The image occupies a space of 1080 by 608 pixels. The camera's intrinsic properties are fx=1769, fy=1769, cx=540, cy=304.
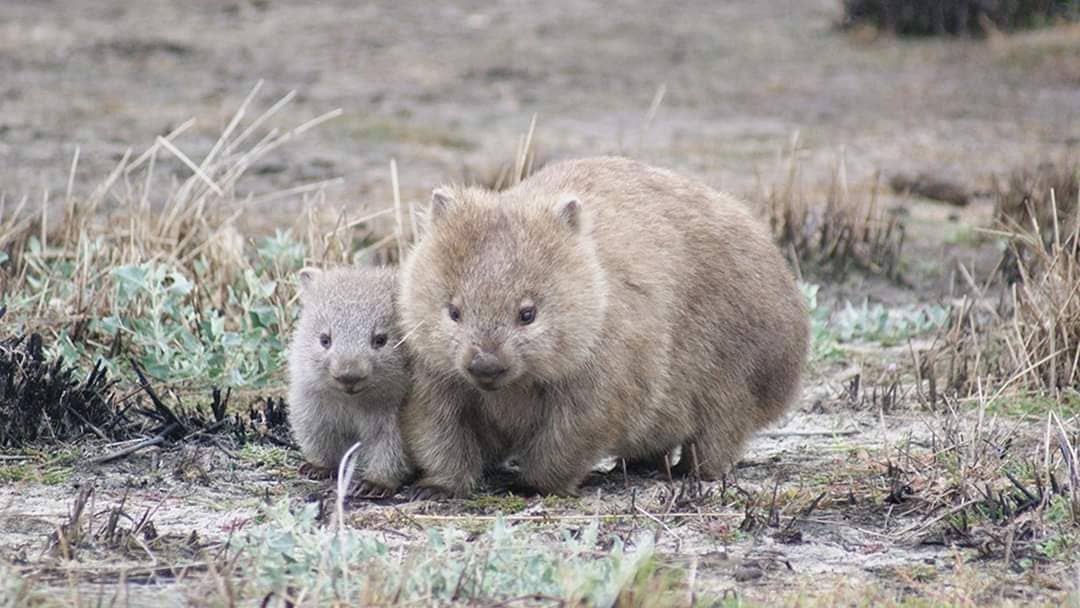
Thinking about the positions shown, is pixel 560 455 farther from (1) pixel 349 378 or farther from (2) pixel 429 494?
(1) pixel 349 378

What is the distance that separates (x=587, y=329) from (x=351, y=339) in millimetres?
889

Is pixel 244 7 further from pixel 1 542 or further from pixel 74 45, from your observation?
pixel 1 542

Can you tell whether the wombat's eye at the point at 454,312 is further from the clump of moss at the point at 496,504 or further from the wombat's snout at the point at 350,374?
the clump of moss at the point at 496,504

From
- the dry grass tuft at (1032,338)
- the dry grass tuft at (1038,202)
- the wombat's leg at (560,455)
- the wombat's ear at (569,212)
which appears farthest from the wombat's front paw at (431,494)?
the dry grass tuft at (1038,202)

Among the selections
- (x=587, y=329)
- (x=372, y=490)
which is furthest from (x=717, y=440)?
(x=372, y=490)

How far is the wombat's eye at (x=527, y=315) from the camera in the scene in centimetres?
613

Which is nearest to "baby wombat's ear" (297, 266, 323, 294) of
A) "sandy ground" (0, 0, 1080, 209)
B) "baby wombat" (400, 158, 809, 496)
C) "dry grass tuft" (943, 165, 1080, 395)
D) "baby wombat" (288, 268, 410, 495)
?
"baby wombat" (288, 268, 410, 495)

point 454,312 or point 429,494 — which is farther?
point 429,494

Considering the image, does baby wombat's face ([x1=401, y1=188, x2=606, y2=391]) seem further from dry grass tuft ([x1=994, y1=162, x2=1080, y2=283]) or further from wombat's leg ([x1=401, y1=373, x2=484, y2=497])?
dry grass tuft ([x1=994, y1=162, x2=1080, y2=283])

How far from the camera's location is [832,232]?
36.0 ft

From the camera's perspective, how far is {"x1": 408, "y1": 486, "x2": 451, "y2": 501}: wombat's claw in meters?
6.40

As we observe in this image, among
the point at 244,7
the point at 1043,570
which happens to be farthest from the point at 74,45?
the point at 1043,570

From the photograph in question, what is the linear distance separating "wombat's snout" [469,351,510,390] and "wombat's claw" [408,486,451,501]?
591 mm

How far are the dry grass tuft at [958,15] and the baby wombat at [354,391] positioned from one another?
1308 cm
